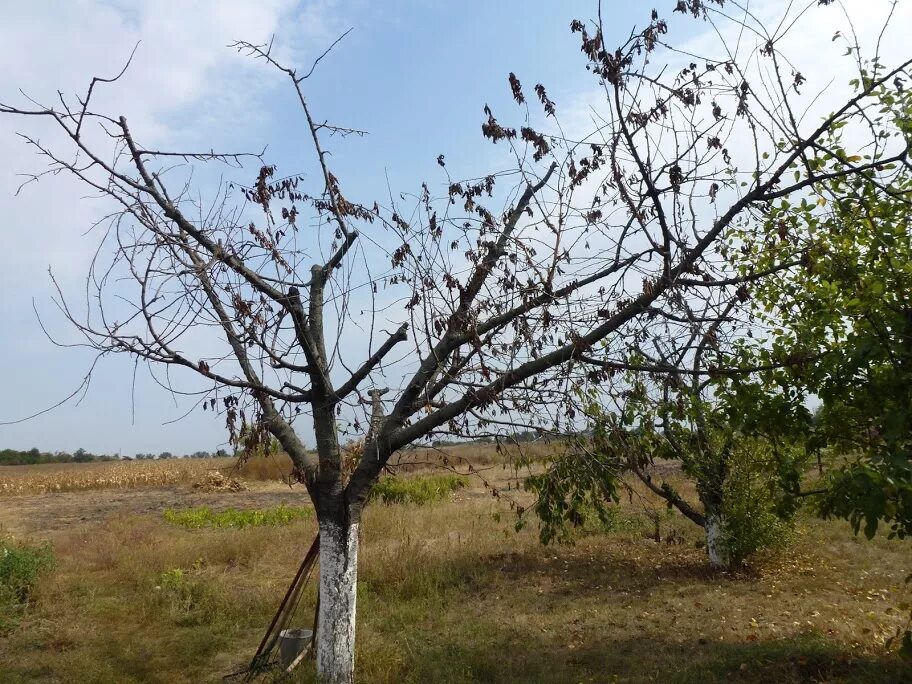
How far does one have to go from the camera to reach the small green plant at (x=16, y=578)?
25.6 feet

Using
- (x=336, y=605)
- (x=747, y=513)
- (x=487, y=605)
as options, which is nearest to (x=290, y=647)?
(x=336, y=605)

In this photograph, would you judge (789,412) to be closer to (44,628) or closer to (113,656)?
(113,656)

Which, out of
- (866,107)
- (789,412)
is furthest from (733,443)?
(866,107)

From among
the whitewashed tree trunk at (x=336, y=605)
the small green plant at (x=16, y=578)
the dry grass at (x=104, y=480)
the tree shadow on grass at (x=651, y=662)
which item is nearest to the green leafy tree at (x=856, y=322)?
the tree shadow on grass at (x=651, y=662)

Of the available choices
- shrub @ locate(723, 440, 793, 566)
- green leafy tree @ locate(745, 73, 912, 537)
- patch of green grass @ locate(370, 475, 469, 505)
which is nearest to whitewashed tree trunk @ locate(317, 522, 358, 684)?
green leafy tree @ locate(745, 73, 912, 537)

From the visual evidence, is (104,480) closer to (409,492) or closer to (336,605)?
(409,492)

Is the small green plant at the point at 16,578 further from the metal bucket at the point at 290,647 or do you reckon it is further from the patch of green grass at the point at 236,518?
the patch of green grass at the point at 236,518

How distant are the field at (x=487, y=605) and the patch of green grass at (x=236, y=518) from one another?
40.8 inches

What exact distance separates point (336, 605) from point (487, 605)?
11.7 ft

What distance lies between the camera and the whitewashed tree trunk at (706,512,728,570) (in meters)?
9.02

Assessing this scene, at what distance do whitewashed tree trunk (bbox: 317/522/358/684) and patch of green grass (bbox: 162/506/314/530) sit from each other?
8.83 metres

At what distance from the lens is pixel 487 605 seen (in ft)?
27.1

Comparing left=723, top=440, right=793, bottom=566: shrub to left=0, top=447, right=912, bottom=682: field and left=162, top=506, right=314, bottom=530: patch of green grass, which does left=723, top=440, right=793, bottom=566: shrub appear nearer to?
left=0, top=447, right=912, bottom=682: field

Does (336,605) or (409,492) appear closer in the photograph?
(336,605)
